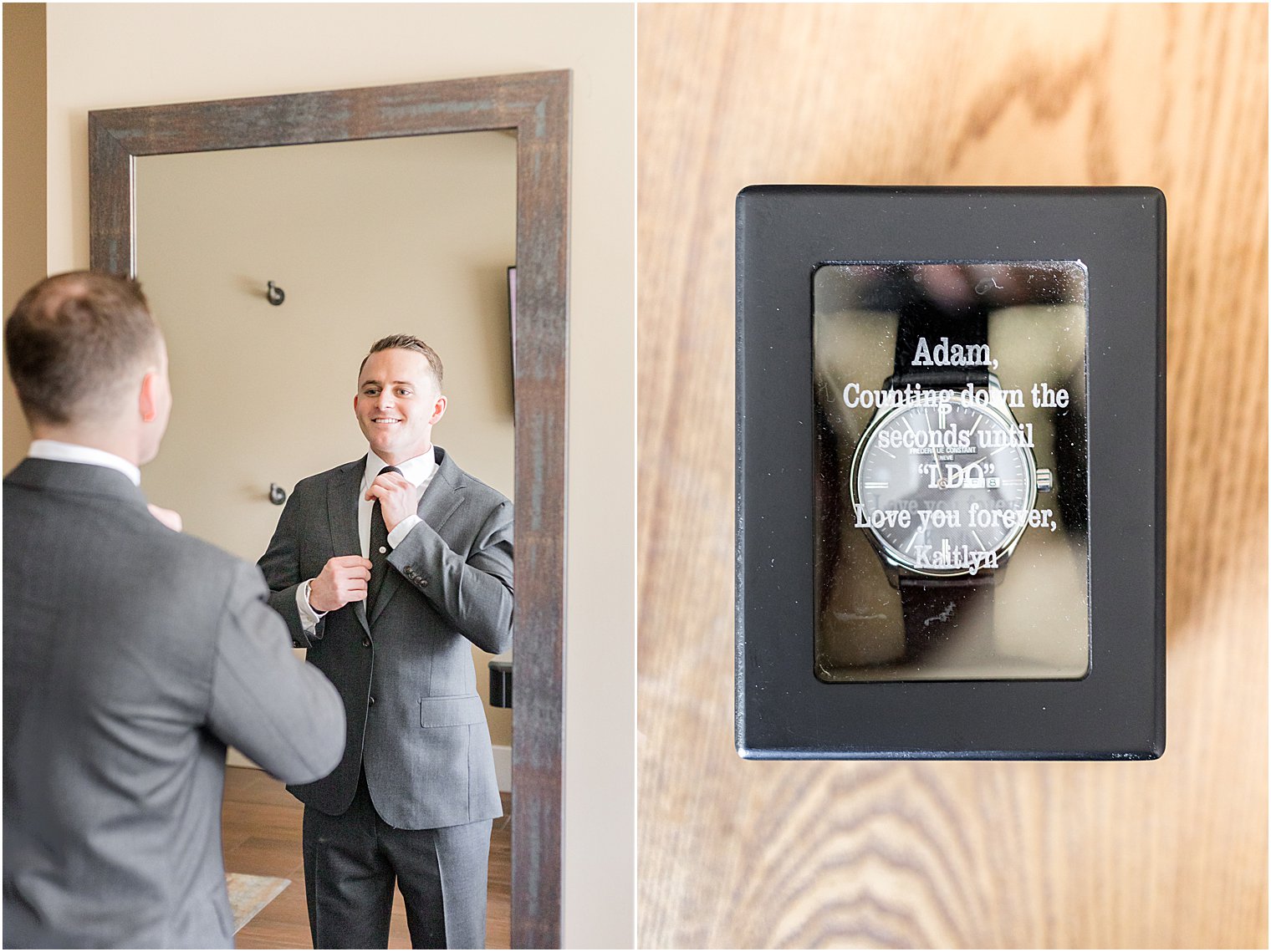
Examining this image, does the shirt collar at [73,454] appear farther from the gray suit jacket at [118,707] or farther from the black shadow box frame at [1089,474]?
the black shadow box frame at [1089,474]

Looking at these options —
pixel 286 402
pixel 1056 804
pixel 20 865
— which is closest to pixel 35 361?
pixel 286 402

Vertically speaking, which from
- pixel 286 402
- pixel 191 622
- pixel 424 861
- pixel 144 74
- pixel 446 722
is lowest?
pixel 424 861

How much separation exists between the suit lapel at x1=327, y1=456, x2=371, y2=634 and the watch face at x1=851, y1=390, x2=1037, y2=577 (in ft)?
1.36

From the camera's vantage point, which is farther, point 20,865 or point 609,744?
point 609,744

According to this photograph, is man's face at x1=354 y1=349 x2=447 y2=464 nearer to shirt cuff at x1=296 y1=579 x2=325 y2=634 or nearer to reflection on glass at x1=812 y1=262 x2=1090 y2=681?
shirt cuff at x1=296 y1=579 x2=325 y2=634

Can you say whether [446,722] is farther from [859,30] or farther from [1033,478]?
[859,30]

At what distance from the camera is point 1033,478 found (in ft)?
1.40

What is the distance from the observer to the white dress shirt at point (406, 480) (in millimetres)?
631

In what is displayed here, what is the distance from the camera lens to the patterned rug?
595mm

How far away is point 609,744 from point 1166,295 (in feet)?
1.66

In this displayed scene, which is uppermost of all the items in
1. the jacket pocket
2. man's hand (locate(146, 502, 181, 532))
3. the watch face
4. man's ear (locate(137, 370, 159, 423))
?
man's ear (locate(137, 370, 159, 423))

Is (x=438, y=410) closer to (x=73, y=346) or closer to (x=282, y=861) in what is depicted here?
(x=73, y=346)

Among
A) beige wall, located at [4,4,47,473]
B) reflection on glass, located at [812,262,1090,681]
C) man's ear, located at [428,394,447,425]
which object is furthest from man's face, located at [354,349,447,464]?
reflection on glass, located at [812,262,1090,681]

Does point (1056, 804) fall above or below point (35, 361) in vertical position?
below
